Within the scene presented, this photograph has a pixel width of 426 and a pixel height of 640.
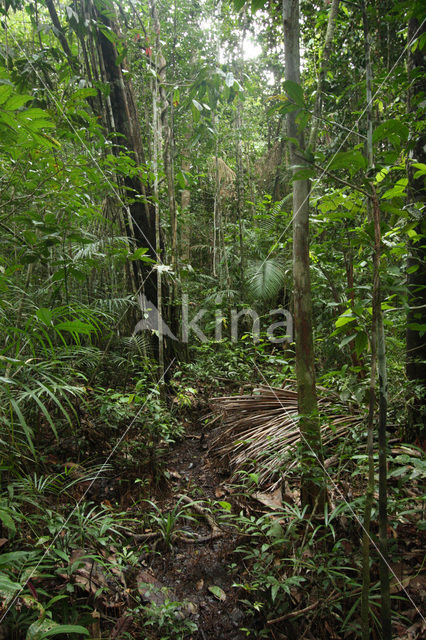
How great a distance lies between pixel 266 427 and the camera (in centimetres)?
245

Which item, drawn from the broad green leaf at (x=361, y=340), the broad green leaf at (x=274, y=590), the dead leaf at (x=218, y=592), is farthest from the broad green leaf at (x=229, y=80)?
the dead leaf at (x=218, y=592)

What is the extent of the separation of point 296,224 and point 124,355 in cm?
212

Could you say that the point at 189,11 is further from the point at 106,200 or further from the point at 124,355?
the point at 124,355

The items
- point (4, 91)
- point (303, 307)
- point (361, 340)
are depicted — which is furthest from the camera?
point (303, 307)

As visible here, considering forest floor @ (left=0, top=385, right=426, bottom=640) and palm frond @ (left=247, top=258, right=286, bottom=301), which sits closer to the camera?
forest floor @ (left=0, top=385, right=426, bottom=640)

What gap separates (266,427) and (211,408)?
773 mm

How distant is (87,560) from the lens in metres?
1.39

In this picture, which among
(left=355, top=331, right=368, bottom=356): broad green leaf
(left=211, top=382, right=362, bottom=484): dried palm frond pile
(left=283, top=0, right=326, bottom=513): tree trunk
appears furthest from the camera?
(left=211, top=382, right=362, bottom=484): dried palm frond pile

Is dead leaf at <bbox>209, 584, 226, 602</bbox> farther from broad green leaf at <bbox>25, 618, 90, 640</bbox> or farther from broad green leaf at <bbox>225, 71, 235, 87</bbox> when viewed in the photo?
broad green leaf at <bbox>225, 71, 235, 87</bbox>

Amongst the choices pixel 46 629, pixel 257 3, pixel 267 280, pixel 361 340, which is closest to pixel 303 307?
pixel 361 340

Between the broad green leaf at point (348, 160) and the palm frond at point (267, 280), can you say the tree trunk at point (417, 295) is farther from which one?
the palm frond at point (267, 280)

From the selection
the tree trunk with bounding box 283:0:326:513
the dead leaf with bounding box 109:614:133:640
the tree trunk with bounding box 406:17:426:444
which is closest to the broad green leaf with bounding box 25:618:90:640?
the dead leaf with bounding box 109:614:133:640

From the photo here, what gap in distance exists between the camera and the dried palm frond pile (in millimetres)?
2045

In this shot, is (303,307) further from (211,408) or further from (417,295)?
(211,408)
